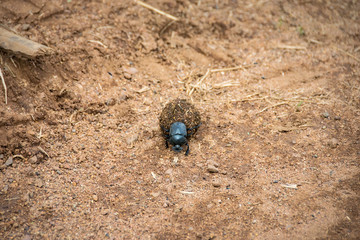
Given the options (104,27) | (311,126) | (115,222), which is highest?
(104,27)

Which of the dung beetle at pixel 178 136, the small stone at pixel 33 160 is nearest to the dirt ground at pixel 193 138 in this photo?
the small stone at pixel 33 160

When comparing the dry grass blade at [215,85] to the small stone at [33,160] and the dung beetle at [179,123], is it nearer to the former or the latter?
the dung beetle at [179,123]

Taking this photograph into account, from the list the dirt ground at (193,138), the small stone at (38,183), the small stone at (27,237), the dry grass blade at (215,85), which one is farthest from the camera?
the dry grass blade at (215,85)

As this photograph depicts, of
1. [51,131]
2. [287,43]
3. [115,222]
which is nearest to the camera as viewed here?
[115,222]

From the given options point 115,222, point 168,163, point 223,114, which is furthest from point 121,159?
point 223,114

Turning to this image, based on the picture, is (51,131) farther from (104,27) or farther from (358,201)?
(358,201)

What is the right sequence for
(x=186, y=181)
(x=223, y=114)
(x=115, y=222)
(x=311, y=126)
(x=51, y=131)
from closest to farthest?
1. (x=115, y=222)
2. (x=186, y=181)
3. (x=51, y=131)
4. (x=311, y=126)
5. (x=223, y=114)

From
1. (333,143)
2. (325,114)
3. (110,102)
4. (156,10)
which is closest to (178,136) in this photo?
(110,102)

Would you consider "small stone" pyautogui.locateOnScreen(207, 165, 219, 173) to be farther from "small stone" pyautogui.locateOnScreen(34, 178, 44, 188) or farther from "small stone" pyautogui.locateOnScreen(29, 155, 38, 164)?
"small stone" pyautogui.locateOnScreen(29, 155, 38, 164)
